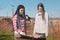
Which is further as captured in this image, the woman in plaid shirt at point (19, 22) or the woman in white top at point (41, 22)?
the woman in white top at point (41, 22)

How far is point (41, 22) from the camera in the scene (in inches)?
Answer: 161

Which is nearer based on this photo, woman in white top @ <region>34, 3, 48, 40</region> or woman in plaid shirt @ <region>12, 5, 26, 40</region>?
woman in plaid shirt @ <region>12, 5, 26, 40</region>

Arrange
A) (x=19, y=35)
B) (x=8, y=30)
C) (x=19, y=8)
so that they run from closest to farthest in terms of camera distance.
Answer: (x=19, y=35)
(x=19, y=8)
(x=8, y=30)

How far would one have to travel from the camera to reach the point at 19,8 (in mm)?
4133

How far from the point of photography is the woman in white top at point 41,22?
13.4 feet

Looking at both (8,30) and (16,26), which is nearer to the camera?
(16,26)

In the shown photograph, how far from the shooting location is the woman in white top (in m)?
4.07

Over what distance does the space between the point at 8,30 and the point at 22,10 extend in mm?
5581

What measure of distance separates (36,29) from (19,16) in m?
0.43

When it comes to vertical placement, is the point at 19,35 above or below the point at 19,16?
below

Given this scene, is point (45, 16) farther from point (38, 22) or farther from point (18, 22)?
point (18, 22)

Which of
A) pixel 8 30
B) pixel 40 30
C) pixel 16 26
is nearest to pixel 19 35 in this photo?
pixel 16 26

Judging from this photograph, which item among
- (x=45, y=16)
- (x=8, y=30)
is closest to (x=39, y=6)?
(x=45, y=16)

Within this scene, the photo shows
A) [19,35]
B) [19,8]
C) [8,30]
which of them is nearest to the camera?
[19,35]
